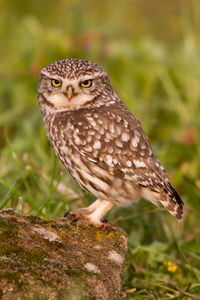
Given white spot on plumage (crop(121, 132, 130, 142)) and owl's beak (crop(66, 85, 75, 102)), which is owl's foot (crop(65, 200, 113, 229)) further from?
owl's beak (crop(66, 85, 75, 102))

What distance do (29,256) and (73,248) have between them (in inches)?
13.2

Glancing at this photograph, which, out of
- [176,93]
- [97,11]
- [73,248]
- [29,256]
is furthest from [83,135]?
[97,11]

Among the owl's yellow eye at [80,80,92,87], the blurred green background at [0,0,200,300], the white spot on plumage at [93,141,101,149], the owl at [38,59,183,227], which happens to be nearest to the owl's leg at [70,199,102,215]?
the owl at [38,59,183,227]

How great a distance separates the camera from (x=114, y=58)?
7824 mm

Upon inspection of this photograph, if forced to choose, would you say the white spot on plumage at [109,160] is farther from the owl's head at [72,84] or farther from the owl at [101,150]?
the owl's head at [72,84]

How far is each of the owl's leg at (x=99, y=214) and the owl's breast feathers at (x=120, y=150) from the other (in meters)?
0.23

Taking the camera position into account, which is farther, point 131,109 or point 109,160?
point 131,109

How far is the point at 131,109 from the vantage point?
16.6 ft

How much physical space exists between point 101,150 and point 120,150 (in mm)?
131

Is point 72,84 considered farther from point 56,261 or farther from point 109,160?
point 56,261

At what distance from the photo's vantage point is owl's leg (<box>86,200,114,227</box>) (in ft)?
11.4

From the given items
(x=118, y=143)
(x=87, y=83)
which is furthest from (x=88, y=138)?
(x=87, y=83)

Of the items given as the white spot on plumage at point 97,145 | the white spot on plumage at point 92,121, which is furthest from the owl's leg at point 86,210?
the white spot on plumage at point 92,121

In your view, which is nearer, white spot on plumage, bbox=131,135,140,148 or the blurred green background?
white spot on plumage, bbox=131,135,140,148
